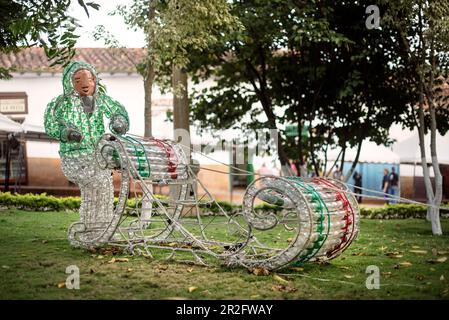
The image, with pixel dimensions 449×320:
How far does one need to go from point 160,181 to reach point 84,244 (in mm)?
1070

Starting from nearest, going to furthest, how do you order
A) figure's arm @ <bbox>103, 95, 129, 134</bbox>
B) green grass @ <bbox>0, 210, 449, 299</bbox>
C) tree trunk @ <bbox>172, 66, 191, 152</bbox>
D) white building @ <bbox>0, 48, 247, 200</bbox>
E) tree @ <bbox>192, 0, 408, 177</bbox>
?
green grass @ <bbox>0, 210, 449, 299</bbox> → figure's arm @ <bbox>103, 95, 129, 134</bbox> → tree @ <bbox>192, 0, 408, 177</bbox> → tree trunk @ <bbox>172, 66, 191, 152</bbox> → white building @ <bbox>0, 48, 247, 200</bbox>

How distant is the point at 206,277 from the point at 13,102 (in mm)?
13495

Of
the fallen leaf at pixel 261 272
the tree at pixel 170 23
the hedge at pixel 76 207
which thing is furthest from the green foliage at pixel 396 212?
the fallen leaf at pixel 261 272

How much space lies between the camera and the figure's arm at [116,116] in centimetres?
696

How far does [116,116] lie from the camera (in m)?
7.07

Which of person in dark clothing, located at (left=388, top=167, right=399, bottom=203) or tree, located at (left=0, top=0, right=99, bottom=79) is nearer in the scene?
Answer: tree, located at (left=0, top=0, right=99, bottom=79)

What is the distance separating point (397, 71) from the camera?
12078 millimetres

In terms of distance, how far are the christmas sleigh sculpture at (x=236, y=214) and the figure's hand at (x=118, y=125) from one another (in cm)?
28

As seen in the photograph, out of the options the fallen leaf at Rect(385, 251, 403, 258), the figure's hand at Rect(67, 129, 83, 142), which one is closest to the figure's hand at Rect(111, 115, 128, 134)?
the figure's hand at Rect(67, 129, 83, 142)

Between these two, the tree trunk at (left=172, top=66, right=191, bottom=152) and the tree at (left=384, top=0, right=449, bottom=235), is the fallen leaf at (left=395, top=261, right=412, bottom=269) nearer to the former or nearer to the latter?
the tree at (left=384, top=0, right=449, bottom=235)

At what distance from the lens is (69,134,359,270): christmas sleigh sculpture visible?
545cm

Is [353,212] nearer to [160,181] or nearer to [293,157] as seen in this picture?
[160,181]

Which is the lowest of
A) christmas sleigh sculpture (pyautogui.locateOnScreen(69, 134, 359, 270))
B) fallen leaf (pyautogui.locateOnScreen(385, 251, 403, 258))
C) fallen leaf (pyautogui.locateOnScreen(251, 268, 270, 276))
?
fallen leaf (pyautogui.locateOnScreen(385, 251, 403, 258))

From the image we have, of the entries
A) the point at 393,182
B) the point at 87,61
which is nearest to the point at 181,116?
the point at 87,61
